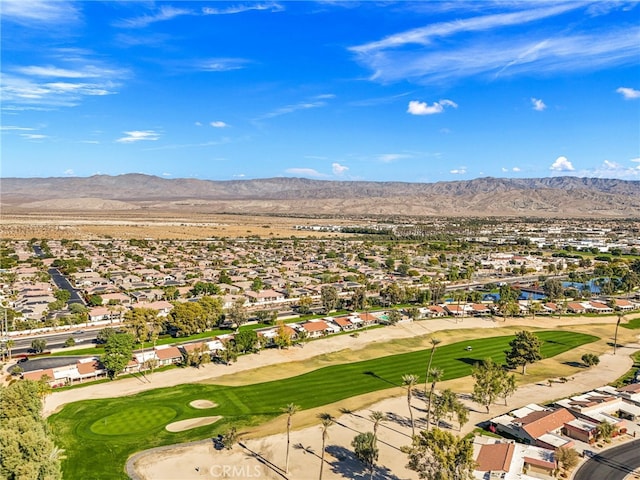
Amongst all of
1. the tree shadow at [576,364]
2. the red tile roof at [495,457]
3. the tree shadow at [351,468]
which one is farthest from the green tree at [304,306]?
the red tile roof at [495,457]

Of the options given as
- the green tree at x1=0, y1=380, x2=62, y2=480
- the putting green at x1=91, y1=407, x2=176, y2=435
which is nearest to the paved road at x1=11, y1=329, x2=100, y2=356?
the putting green at x1=91, y1=407, x2=176, y2=435

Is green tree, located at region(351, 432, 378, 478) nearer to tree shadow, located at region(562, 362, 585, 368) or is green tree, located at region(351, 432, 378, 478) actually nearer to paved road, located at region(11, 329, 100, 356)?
tree shadow, located at region(562, 362, 585, 368)

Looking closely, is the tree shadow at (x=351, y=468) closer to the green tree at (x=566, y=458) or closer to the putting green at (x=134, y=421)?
the green tree at (x=566, y=458)

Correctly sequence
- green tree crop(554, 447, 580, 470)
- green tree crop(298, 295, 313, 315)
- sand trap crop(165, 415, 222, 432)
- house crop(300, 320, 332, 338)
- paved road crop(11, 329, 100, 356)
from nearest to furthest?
green tree crop(554, 447, 580, 470), sand trap crop(165, 415, 222, 432), paved road crop(11, 329, 100, 356), house crop(300, 320, 332, 338), green tree crop(298, 295, 313, 315)

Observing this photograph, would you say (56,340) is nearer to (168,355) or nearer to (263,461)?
(168,355)

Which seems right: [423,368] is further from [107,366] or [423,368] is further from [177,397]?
[107,366]

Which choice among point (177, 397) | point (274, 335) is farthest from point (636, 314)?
point (177, 397)
